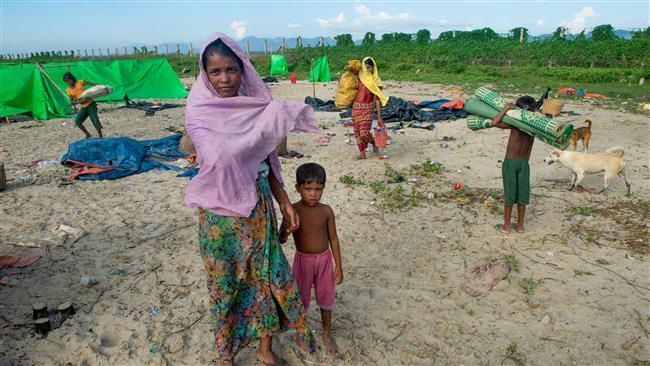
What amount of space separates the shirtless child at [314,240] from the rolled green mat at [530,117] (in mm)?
2277

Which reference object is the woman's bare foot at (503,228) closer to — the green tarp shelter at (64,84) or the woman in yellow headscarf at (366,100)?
the woman in yellow headscarf at (366,100)

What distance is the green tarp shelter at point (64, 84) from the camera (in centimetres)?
1094

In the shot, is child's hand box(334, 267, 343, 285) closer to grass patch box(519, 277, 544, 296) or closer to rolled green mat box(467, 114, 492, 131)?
grass patch box(519, 277, 544, 296)

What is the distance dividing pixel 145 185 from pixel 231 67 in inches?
178

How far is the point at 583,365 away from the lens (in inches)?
98.1

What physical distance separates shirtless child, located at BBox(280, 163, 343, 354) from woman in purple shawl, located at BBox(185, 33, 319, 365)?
0.20 m

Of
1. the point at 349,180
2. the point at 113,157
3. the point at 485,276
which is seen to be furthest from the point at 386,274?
the point at 113,157

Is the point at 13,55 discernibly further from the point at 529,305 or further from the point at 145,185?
the point at 529,305

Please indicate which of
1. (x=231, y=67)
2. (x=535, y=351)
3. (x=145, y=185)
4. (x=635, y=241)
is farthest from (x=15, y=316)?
(x=635, y=241)

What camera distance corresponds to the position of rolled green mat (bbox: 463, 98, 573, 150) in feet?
11.7

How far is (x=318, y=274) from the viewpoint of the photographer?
2.46 m

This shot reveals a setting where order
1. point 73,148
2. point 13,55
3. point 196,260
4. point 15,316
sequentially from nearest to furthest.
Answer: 1. point 15,316
2. point 196,260
3. point 73,148
4. point 13,55

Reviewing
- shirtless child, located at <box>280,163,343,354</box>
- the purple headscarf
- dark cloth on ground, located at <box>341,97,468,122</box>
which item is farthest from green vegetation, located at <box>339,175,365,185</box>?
dark cloth on ground, located at <box>341,97,468,122</box>

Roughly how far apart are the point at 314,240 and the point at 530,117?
2.46m
